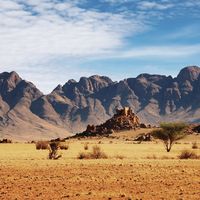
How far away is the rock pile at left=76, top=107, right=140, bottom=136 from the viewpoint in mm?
149300

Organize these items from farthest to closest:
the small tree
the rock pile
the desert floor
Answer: the rock pile → the small tree → the desert floor

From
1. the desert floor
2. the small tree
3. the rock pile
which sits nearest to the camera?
the desert floor

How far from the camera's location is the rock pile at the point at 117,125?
490 ft

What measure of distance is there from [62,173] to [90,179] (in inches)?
122

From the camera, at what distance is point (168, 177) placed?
86.5ft

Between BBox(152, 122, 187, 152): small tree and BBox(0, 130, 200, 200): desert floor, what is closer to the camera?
BBox(0, 130, 200, 200): desert floor

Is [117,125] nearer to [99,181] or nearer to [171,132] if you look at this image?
[171,132]

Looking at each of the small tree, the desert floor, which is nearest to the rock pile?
the small tree

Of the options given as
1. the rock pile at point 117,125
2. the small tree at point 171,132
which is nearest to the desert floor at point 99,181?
the small tree at point 171,132

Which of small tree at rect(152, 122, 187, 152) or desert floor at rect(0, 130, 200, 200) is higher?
small tree at rect(152, 122, 187, 152)

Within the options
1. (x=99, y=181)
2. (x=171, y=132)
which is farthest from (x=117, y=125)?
(x=99, y=181)

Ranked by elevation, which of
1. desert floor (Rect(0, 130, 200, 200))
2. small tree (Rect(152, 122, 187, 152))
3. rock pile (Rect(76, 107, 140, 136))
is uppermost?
rock pile (Rect(76, 107, 140, 136))

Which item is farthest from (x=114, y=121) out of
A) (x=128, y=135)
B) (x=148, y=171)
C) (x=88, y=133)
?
(x=148, y=171)

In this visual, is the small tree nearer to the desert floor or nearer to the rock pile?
the desert floor
